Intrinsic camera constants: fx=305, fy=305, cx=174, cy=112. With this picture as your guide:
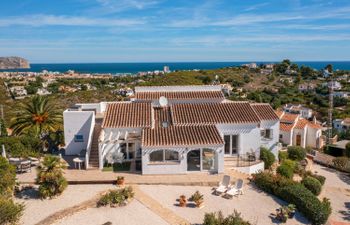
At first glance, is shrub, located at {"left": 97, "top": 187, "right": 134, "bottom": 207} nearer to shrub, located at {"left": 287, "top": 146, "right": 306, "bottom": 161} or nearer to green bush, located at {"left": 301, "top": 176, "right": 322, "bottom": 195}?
green bush, located at {"left": 301, "top": 176, "right": 322, "bottom": 195}

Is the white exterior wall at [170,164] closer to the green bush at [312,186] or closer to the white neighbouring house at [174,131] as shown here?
the white neighbouring house at [174,131]

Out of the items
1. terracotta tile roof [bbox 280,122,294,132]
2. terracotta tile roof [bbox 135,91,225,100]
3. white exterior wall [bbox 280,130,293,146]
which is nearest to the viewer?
terracotta tile roof [bbox 135,91,225,100]

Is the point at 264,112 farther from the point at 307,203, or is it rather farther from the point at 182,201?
the point at 182,201

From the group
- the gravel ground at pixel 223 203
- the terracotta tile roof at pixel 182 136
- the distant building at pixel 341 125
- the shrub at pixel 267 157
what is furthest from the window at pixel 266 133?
the distant building at pixel 341 125

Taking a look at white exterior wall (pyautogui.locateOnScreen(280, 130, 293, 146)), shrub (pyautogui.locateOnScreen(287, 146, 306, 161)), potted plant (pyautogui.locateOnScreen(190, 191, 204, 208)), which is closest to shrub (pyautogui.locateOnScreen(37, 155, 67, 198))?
potted plant (pyautogui.locateOnScreen(190, 191, 204, 208))

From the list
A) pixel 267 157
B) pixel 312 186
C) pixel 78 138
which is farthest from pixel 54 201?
pixel 312 186

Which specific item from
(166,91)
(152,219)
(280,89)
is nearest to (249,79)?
(280,89)

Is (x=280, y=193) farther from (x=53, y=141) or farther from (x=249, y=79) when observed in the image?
(x=249, y=79)
